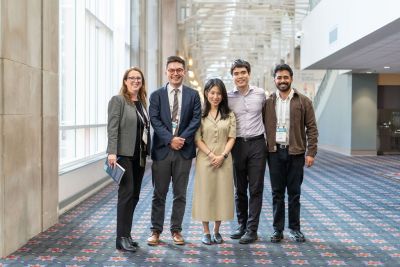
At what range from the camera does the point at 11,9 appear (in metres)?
4.61

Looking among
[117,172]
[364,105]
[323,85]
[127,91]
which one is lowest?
[117,172]

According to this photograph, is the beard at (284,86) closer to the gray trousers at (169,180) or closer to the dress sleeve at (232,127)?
the dress sleeve at (232,127)

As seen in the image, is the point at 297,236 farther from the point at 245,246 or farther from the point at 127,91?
the point at 127,91

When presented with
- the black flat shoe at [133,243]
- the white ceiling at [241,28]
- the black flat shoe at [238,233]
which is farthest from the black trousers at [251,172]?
the white ceiling at [241,28]

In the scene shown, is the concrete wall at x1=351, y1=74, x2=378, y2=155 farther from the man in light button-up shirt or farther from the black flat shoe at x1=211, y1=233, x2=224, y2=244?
the black flat shoe at x1=211, y1=233, x2=224, y2=244

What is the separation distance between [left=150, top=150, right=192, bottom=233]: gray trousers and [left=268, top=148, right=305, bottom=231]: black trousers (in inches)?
34.3

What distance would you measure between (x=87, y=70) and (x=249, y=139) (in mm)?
5255

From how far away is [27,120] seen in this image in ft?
16.5

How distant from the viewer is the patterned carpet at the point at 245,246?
4.52 m

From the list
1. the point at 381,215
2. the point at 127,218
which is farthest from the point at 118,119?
the point at 381,215

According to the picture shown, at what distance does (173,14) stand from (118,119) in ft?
49.1

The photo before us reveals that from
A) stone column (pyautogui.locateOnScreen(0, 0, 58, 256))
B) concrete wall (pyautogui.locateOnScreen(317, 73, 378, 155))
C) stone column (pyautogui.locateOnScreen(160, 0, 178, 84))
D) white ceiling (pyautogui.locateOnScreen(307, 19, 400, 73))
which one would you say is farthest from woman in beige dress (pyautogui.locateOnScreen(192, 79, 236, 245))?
stone column (pyautogui.locateOnScreen(160, 0, 178, 84))

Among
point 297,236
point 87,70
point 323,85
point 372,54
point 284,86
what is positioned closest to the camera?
point 284,86

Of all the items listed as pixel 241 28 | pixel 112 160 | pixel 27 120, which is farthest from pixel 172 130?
pixel 241 28
